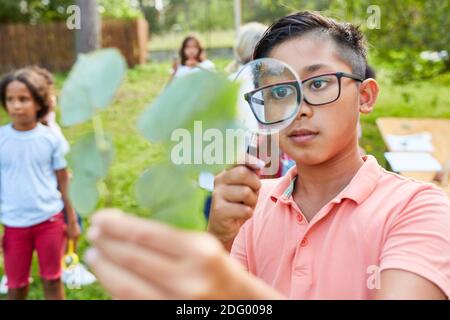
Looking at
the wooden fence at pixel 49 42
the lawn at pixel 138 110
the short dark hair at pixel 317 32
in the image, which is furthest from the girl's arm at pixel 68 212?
the wooden fence at pixel 49 42

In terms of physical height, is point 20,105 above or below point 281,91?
below

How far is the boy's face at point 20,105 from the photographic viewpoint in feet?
9.68

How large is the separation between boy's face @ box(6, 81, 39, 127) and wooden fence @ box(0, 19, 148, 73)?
1062cm

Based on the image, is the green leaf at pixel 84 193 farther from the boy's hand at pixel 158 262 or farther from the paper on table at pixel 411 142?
the paper on table at pixel 411 142

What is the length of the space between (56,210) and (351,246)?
228cm

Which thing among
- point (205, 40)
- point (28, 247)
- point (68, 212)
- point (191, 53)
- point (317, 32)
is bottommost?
point (28, 247)

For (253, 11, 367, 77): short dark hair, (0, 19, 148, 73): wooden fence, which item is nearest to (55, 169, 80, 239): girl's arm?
(253, 11, 367, 77): short dark hair

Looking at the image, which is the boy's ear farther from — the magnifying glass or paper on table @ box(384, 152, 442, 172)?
paper on table @ box(384, 152, 442, 172)

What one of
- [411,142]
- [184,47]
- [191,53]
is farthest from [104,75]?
[184,47]

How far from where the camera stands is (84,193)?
612 millimetres

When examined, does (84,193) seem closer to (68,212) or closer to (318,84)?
(318,84)

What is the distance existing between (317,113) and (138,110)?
3.07m

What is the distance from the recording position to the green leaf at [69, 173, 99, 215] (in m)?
0.61
